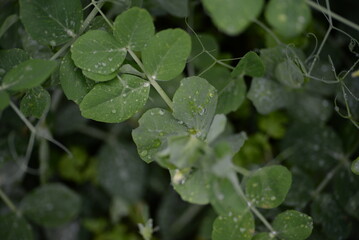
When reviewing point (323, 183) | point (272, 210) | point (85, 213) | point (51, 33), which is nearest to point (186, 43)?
point (51, 33)

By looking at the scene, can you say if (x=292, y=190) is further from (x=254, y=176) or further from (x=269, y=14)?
(x=269, y=14)

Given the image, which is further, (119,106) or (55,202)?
(55,202)

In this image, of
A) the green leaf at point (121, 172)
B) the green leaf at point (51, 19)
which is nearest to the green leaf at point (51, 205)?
the green leaf at point (121, 172)

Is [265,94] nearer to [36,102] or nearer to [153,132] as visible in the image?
[153,132]

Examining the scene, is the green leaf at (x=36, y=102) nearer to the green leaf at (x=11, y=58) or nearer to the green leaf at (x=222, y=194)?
the green leaf at (x=11, y=58)

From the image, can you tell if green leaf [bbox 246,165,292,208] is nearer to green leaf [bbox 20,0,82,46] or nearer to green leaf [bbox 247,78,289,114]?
green leaf [bbox 247,78,289,114]

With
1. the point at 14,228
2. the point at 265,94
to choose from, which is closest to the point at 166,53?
the point at 265,94
